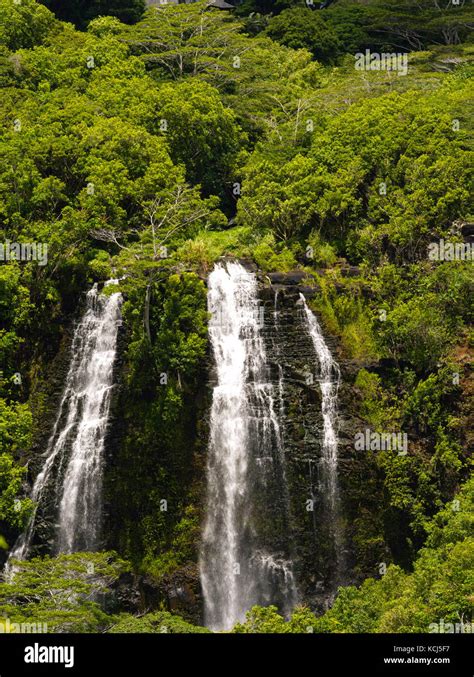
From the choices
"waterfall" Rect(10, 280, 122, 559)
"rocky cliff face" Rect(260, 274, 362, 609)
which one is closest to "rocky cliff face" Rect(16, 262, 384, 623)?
"rocky cliff face" Rect(260, 274, 362, 609)

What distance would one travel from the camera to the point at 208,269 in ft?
115

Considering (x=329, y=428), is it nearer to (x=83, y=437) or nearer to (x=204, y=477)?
(x=204, y=477)

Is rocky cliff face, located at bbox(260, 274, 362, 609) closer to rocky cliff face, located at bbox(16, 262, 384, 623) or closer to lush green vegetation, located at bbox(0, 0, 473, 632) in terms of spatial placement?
rocky cliff face, located at bbox(16, 262, 384, 623)

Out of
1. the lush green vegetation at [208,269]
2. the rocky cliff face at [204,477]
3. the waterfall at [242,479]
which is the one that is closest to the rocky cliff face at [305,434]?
the rocky cliff face at [204,477]

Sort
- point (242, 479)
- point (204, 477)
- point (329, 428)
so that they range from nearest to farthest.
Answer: point (242, 479)
point (204, 477)
point (329, 428)

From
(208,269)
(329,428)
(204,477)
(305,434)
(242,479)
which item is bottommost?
(242,479)

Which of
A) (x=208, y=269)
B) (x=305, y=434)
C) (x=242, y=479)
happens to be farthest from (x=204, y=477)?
(x=208, y=269)

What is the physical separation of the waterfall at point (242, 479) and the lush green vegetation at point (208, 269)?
0.75 m

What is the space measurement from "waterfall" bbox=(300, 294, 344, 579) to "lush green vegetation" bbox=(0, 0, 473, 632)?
621 millimetres

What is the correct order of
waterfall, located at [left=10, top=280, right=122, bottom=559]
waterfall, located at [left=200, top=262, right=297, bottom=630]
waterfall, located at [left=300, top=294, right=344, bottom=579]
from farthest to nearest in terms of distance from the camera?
1. waterfall, located at [left=10, top=280, right=122, bottom=559]
2. waterfall, located at [left=300, top=294, right=344, bottom=579]
3. waterfall, located at [left=200, top=262, right=297, bottom=630]

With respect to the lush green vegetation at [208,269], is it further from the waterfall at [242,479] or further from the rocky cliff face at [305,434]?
the waterfall at [242,479]

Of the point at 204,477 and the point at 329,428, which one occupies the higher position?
the point at 329,428

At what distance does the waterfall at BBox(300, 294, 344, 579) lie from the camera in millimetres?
30625

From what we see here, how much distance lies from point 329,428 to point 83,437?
26.8ft
